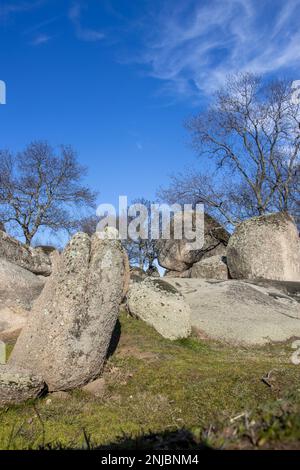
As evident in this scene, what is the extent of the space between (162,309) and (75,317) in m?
5.03

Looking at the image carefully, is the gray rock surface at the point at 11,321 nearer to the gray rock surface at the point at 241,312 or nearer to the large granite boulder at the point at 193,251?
the gray rock surface at the point at 241,312

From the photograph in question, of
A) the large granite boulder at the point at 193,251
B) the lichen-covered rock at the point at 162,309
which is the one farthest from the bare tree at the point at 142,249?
the lichen-covered rock at the point at 162,309

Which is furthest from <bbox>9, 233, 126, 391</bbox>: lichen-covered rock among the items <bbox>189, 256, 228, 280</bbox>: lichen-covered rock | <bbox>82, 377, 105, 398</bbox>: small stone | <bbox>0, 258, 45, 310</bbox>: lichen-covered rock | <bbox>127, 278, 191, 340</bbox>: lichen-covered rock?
<bbox>189, 256, 228, 280</bbox>: lichen-covered rock

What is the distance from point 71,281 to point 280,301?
9537mm

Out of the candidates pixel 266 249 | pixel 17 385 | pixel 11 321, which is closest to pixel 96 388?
pixel 17 385

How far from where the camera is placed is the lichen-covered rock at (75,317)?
27.3ft

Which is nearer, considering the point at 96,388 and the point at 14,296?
the point at 96,388

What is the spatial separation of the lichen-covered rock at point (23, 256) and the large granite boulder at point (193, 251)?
1196cm

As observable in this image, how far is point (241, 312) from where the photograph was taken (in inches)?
567

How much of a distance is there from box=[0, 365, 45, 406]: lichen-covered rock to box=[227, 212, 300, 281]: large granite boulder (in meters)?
14.2

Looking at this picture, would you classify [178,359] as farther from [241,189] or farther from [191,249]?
[241,189]

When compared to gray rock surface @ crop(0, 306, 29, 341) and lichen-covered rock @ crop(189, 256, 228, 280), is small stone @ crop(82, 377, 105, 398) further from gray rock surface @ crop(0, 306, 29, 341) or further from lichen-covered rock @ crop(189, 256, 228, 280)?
lichen-covered rock @ crop(189, 256, 228, 280)

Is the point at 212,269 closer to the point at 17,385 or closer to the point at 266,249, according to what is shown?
the point at 266,249
